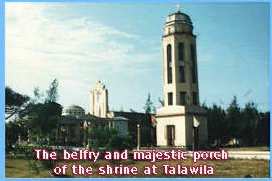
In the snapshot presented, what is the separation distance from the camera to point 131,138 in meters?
12.9

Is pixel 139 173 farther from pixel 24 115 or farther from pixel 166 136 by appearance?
pixel 24 115

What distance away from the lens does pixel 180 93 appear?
1373 cm

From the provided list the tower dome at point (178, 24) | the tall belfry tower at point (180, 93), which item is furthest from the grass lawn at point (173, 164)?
the tower dome at point (178, 24)

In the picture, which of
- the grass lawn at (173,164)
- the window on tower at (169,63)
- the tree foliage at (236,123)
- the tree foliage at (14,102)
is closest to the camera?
the grass lawn at (173,164)

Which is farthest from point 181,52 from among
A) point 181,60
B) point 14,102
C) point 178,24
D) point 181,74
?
point 14,102

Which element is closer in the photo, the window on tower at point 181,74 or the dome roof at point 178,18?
the dome roof at point 178,18

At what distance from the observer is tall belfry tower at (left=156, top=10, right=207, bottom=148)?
43.3 feet

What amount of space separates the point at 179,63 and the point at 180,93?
2.34 feet

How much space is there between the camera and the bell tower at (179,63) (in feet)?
43.0

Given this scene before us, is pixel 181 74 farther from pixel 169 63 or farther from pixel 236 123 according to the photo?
pixel 236 123

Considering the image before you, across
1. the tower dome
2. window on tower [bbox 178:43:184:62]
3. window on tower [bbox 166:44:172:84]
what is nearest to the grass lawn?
window on tower [bbox 166:44:172:84]

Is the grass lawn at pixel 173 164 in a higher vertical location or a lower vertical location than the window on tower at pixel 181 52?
lower

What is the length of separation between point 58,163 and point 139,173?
1703 millimetres

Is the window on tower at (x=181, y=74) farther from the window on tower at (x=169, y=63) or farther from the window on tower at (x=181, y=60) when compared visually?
the window on tower at (x=169, y=63)
